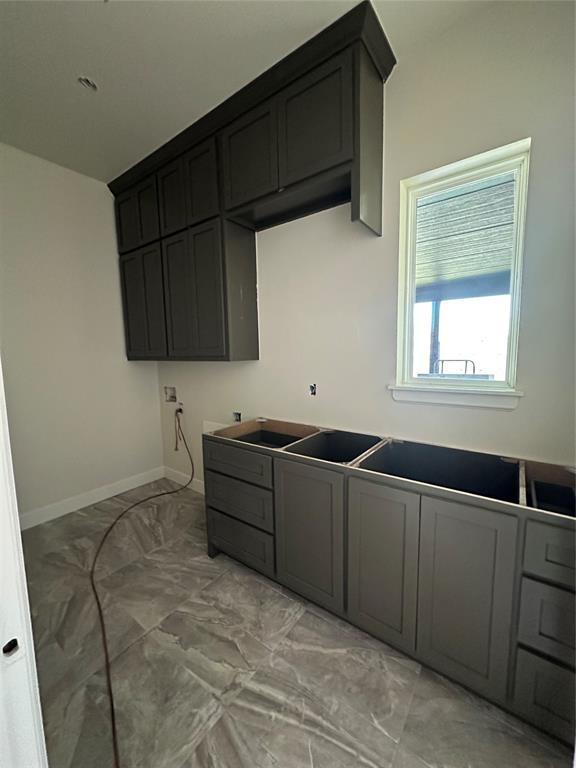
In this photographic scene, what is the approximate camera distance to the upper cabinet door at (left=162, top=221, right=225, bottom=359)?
226 centimetres

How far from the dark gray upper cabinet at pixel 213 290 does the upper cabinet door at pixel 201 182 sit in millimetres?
83

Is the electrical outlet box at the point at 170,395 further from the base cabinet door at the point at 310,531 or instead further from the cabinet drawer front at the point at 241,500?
the base cabinet door at the point at 310,531

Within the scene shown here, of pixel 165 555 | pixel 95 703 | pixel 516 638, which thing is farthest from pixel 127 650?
pixel 516 638

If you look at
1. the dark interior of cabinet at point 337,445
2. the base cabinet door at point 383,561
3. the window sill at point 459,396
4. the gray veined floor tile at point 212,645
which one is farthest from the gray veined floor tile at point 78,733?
the window sill at point 459,396

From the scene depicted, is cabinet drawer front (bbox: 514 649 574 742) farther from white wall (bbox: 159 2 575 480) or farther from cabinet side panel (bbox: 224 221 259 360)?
cabinet side panel (bbox: 224 221 259 360)

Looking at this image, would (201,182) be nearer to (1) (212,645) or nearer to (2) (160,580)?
(2) (160,580)

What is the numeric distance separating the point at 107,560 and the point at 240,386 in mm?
1608

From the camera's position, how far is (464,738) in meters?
1.18

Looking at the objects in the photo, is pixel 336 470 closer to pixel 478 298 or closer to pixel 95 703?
pixel 478 298

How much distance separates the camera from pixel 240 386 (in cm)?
275

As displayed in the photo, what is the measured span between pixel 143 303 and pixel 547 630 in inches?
131

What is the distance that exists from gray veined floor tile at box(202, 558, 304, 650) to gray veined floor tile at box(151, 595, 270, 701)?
0.04 meters

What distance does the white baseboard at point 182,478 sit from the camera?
10.5ft

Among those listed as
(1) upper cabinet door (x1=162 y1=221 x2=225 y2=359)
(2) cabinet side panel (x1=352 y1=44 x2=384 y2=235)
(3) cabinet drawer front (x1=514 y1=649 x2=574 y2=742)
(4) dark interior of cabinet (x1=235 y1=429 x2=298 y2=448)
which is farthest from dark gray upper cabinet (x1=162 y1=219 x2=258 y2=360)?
(3) cabinet drawer front (x1=514 y1=649 x2=574 y2=742)
